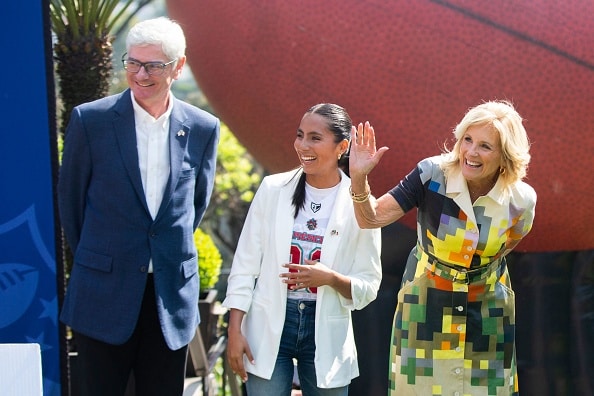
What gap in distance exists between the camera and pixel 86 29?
4465 millimetres

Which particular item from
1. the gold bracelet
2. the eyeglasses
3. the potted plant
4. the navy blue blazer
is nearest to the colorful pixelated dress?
the gold bracelet

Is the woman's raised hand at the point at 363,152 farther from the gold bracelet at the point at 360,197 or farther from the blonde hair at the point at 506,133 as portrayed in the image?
the blonde hair at the point at 506,133

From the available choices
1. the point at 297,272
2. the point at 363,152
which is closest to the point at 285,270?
the point at 297,272

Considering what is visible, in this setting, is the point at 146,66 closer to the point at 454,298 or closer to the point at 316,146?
the point at 316,146

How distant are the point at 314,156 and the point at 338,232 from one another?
10.0 inches

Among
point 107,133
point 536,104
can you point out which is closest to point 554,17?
point 536,104

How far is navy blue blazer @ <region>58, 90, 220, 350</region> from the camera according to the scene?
3.10 metres

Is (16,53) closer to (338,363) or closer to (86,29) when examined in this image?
(86,29)

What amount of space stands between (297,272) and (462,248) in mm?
511

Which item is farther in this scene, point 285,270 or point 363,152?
point 285,270

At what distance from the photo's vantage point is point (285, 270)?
10.2 ft

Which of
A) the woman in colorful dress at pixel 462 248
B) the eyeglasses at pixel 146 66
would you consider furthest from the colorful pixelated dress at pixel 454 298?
the eyeglasses at pixel 146 66

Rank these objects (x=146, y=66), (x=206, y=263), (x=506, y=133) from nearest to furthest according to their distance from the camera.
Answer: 1. (x=506, y=133)
2. (x=146, y=66)
3. (x=206, y=263)

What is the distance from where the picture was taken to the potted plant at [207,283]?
4523 millimetres
